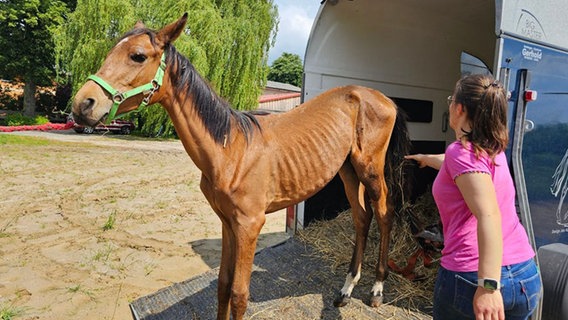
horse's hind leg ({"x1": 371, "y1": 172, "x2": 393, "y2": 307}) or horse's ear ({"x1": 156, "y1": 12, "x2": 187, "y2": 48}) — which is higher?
horse's ear ({"x1": 156, "y1": 12, "x2": 187, "y2": 48})

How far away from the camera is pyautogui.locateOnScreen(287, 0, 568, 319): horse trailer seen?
228 centimetres

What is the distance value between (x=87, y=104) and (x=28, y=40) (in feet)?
89.4

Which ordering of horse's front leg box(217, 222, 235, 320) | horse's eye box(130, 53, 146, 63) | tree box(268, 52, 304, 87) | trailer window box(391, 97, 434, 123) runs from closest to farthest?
1. horse's eye box(130, 53, 146, 63)
2. horse's front leg box(217, 222, 235, 320)
3. trailer window box(391, 97, 434, 123)
4. tree box(268, 52, 304, 87)

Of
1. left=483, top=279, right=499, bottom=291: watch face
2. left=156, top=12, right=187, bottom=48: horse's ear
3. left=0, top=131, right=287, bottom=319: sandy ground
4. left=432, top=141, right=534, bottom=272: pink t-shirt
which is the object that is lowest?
left=0, top=131, right=287, bottom=319: sandy ground

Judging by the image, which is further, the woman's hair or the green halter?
the green halter

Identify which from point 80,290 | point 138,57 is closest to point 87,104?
point 138,57

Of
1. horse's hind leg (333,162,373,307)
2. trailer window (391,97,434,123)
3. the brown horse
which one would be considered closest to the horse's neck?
the brown horse

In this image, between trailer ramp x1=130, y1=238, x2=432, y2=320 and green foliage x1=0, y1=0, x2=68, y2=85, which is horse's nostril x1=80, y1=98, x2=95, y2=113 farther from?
green foliage x1=0, y1=0, x2=68, y2=85

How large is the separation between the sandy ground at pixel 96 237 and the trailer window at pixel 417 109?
2.38 m

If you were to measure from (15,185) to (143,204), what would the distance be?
293 centimetres

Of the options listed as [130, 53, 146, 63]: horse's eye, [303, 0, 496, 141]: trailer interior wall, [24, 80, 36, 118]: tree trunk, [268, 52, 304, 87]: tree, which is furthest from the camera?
[268, 52, 304, 87]: tree

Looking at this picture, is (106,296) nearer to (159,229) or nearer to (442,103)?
(159,229)

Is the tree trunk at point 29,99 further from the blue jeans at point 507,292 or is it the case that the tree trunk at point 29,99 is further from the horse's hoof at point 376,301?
the blue jeans at point 507,292

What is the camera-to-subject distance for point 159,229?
506 centimetres
